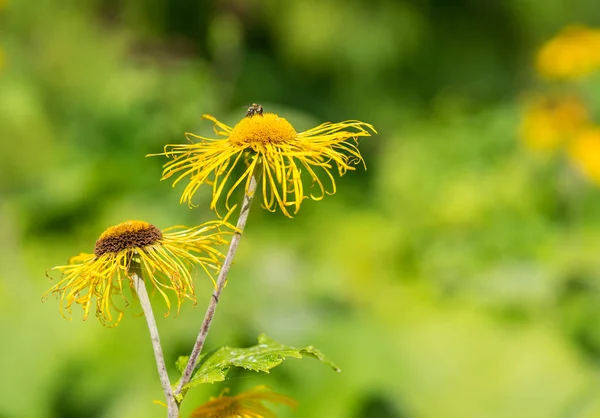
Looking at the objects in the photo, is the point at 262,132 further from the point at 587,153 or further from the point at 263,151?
the point at 587,153

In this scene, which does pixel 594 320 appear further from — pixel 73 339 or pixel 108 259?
pixel 108 259

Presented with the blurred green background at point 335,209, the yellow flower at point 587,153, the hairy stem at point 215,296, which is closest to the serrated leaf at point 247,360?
the hairy stem at point 215,296

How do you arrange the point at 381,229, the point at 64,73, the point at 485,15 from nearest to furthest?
the point at 381,229 → the point at 64,73 → the point at 485,15

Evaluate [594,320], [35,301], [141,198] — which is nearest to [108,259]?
[35,301]

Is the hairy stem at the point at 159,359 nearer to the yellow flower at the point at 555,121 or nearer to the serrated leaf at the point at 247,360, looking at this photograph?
the serrated leaf at the point at 247,360

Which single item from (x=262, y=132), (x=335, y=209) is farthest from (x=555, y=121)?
(x=262, y=132)

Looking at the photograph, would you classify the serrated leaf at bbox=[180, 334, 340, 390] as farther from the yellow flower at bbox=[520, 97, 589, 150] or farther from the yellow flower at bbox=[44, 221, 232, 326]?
the yellow flower at bbox=[520, 97, 589, 150]

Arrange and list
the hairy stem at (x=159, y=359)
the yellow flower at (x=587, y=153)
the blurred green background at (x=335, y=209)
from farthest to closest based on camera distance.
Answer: the yellow flower at (x=587, y=153)
the blurred green background at (x=335, y=209)
the hairy stem at (x=159, y=359)
